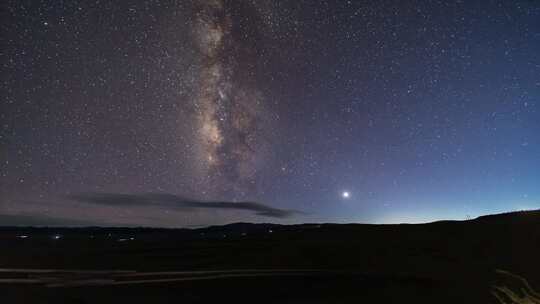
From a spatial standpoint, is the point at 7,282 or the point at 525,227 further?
the point at 525,227

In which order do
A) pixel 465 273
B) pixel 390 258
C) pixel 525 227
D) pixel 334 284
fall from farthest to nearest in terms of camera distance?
pixel 525 227, pixel 390 258, pixel 465 273, pixel 334 284

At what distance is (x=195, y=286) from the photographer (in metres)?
17.0

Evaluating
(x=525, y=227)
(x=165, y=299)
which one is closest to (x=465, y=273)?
(x=165, y=299)

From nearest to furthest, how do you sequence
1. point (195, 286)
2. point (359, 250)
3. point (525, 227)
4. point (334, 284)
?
point (195, 286), point (334, 284), point (359, 250), point (525, 227)

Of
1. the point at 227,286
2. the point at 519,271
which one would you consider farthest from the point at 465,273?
the point at 227,286

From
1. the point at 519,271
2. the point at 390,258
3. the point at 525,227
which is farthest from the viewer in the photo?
the point at 525,227

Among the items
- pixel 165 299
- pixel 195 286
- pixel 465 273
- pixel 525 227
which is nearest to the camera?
pixel 165 299

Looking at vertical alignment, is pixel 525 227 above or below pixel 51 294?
above

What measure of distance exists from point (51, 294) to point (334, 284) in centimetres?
1089

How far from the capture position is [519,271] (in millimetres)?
27391

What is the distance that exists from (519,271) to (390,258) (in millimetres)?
7976

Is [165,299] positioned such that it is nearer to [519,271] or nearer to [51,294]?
[51,294]

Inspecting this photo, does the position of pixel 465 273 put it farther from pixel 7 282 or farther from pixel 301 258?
pixel 7 282

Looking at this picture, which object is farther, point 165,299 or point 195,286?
point 195,286
